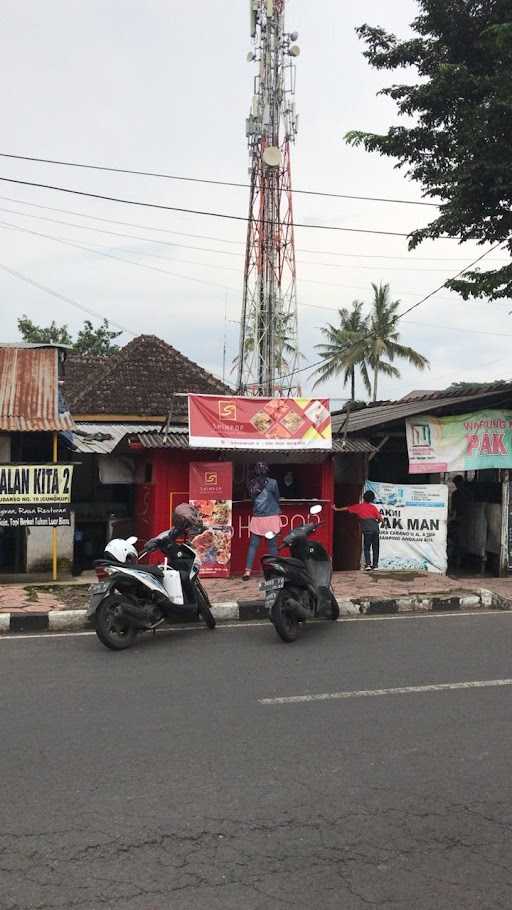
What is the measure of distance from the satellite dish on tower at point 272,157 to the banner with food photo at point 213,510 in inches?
796

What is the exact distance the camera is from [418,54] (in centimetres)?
1313

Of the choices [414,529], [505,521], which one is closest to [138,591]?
[414,529]

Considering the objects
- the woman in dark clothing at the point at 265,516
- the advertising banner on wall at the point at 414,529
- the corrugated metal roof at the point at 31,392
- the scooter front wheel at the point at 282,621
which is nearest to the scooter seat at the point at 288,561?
the scooter front wheel at the point at 282,621

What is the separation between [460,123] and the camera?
12.6m

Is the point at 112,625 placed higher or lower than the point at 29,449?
lower

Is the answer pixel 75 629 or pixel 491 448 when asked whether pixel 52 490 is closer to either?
pixel 75 629

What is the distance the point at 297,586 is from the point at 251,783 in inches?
155

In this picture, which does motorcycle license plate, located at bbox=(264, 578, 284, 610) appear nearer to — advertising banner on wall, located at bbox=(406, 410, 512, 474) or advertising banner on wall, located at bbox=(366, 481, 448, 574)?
advertising banner on wall, located at bbox=(366, 481, 448, 574)

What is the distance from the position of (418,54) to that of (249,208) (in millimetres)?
15573

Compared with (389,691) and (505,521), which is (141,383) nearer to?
(505,521)

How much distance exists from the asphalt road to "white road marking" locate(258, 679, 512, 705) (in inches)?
2.0

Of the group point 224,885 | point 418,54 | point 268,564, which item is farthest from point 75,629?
point 418,54

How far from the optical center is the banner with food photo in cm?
1166

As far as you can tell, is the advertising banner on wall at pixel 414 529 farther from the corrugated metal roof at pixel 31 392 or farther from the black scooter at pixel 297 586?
the corrugated metal roof at pixel 31 392
